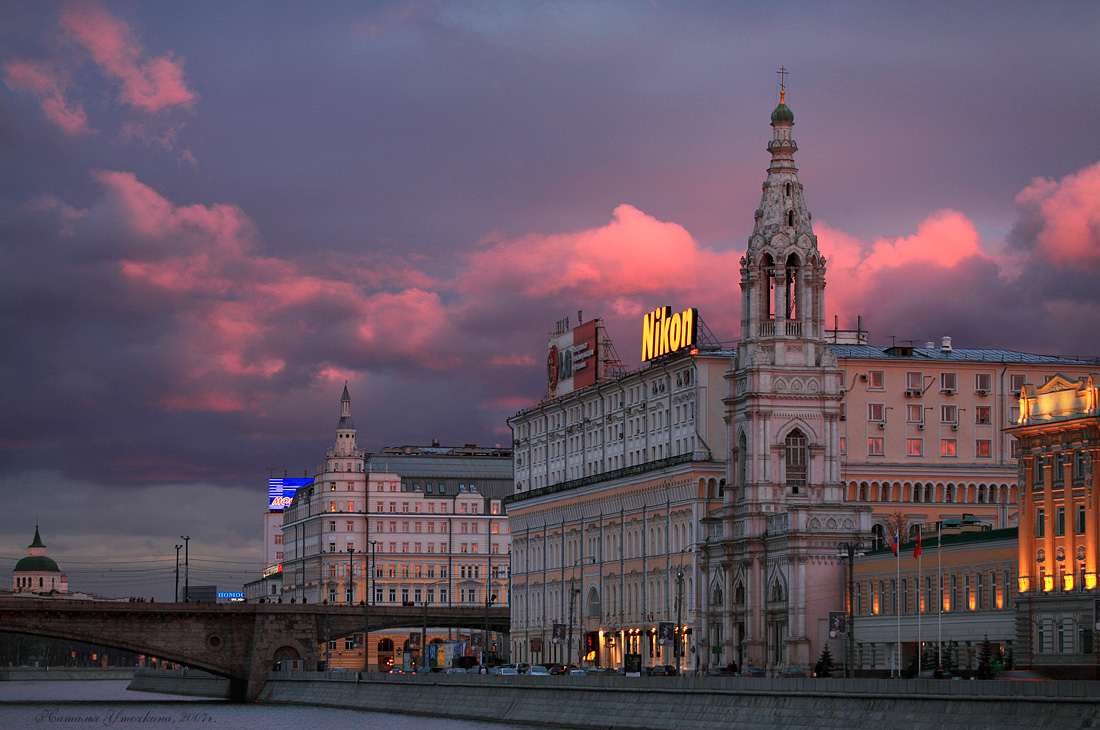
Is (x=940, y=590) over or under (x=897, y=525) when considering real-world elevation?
under

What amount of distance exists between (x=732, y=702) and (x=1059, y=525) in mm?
19675

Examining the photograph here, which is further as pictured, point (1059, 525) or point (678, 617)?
point (678, 617)

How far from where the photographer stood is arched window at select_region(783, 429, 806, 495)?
130125 millimetres

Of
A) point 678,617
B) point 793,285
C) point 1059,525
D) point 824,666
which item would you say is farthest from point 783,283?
point 1059,525

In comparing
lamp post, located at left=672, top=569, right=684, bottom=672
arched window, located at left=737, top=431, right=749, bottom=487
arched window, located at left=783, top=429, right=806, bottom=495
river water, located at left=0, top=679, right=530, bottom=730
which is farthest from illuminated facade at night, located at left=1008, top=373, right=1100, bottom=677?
arched window, located at left=737, top=431, right=749, bottom=487

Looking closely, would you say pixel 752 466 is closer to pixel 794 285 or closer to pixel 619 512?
pixel 794 285

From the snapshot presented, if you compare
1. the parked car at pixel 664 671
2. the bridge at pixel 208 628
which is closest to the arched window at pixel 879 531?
the parked car at pixel 664 671

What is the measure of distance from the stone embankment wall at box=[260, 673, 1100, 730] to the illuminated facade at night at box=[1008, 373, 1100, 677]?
49.4ft

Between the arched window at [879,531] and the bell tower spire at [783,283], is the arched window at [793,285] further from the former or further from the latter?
the arched window at [879,531]

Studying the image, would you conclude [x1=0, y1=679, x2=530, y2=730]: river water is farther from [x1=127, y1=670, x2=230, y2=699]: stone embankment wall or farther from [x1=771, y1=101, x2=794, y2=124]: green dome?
[x1=771, y1=101, x2=794, y2=124]: green dome

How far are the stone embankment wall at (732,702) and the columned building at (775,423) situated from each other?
66.9 ft

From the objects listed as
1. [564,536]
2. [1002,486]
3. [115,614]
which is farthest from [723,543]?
[115,614]

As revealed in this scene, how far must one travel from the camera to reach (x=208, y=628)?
158125mm

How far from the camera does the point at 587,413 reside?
168000 mm
